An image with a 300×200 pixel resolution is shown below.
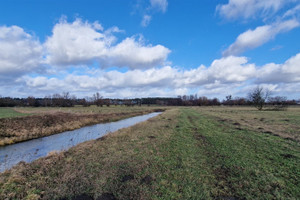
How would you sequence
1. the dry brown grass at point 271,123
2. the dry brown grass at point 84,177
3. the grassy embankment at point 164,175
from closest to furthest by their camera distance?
the grassy embankment at point 164,175
the dry brown grass at point 84,177
the dry brown grass at point 271,123

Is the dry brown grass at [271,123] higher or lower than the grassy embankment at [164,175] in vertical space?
higher

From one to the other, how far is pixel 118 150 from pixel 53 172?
3.82m

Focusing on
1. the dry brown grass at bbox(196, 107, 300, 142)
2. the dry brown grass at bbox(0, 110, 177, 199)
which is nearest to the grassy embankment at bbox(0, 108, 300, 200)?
the dry brown grass at bbox(0, 110, 177, 199)

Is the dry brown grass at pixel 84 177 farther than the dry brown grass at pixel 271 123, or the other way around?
the dry brown grass at pixel 271 123

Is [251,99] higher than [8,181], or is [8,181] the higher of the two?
[251,99]

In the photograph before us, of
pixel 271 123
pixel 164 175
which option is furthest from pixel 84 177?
pixel 271 123

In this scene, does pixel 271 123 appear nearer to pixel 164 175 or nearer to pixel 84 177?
pixel 164 175

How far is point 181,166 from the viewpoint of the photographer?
672 cm

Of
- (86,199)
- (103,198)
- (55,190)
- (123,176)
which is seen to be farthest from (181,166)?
(55,190)

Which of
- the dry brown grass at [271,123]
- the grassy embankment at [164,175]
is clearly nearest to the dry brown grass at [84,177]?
the grassy embankment at [164,175]

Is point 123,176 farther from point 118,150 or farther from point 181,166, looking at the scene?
point 118,150

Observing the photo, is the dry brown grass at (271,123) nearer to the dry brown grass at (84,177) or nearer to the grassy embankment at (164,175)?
the grassy embankment at (164,175)

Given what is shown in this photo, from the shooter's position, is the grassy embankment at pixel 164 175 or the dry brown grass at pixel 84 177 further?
the dry brown grass at pixel 84 177

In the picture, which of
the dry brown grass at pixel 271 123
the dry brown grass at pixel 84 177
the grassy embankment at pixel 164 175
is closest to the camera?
the grassy embankment at pixel 164 175
